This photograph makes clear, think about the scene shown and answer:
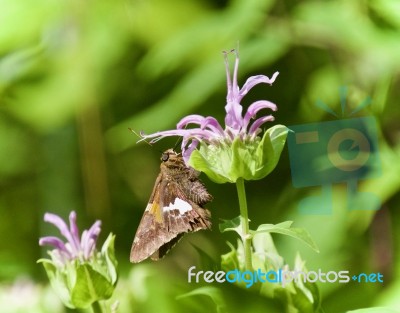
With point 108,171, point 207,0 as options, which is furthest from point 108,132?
point 207,0

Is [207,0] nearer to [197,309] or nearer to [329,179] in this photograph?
[329,179]

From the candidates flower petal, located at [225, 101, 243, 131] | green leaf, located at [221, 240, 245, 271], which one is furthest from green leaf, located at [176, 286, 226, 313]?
flower petal, located at [225, 101, 243, 131]

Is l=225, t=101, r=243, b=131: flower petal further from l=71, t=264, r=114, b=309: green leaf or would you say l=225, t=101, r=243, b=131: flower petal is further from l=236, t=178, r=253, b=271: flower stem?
l=71, t=264, r=114, b=309: green leaf

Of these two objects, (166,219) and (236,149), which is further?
(166,219)

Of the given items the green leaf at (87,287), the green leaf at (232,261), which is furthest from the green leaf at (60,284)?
the green leaf at (232,261)

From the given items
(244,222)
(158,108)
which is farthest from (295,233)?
(158,108)

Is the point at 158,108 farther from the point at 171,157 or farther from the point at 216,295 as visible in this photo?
the point at 216,295
